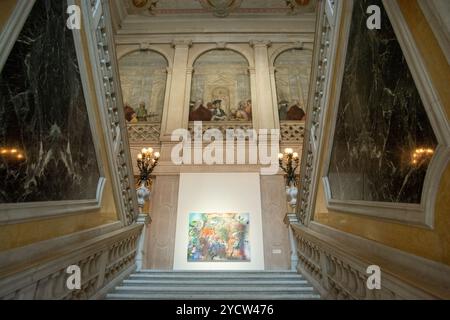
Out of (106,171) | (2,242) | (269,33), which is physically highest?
(269,33)

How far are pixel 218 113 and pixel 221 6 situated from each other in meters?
6.32

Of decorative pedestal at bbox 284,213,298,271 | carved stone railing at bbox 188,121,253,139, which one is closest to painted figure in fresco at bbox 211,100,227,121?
carved stone railing at bbox 188,121,253,139

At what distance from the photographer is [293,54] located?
43.5 ft

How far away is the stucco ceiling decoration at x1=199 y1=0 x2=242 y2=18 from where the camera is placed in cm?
1408

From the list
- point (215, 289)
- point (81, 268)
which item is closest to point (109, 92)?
point (81, 268)

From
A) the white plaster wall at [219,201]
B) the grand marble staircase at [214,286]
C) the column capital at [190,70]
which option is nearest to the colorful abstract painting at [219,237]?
the white plaster wall at [219,201]

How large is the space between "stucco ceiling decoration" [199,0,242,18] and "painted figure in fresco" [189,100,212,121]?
226 inches

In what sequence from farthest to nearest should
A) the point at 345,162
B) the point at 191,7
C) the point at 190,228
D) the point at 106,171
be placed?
the point at 191,7 → the point at 190,228 → the point at 106,171 → the point at 345,162

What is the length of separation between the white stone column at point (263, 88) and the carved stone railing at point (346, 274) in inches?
278

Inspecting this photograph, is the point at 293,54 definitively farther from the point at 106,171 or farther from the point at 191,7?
the point at 106,171

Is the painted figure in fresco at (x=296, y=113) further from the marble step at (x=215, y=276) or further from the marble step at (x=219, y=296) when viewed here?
the marble step at (x=219, y=296)

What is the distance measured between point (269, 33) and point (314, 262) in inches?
487

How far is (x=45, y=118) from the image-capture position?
2.70 m
